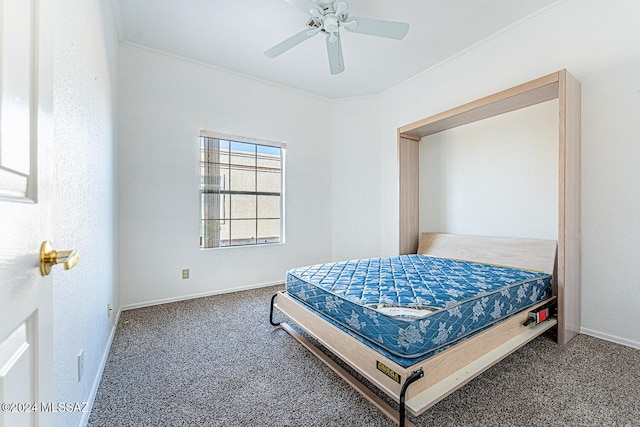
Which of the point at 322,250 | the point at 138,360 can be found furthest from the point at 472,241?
the point at 138,360

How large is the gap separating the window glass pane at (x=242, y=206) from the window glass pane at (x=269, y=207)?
98mm

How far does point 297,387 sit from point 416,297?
0.90m

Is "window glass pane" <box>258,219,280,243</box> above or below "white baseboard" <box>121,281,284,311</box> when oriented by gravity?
above

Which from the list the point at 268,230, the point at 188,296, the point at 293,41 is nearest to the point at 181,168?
the point at 268,230

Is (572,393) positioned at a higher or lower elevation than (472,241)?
lower

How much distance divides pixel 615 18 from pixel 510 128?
1009mm

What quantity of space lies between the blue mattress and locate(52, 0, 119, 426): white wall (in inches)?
51.7

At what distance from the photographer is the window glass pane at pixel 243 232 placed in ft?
12.1

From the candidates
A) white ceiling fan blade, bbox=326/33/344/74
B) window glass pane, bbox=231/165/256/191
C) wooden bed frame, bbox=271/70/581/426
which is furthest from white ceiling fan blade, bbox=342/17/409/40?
window glass pane, bbox=231/165/256/191

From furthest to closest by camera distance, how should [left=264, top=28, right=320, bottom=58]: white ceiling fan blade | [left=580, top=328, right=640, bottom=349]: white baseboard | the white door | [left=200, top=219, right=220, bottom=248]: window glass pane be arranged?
[left=200, top=219, right=220, bottom=248]: window glass pane < [left=264, top=28, right=320, bottom=58]: white ceiling fan blade < [left=580, top=328, right=640, bottom=349]: white baseboard < the white door

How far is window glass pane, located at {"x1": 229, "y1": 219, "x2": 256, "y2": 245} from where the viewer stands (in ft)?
12.1

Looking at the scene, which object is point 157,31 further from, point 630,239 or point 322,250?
point 630,239

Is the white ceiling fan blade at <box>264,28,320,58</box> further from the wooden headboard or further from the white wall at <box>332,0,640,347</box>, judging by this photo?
the wooden headboard

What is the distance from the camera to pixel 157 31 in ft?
9.13
